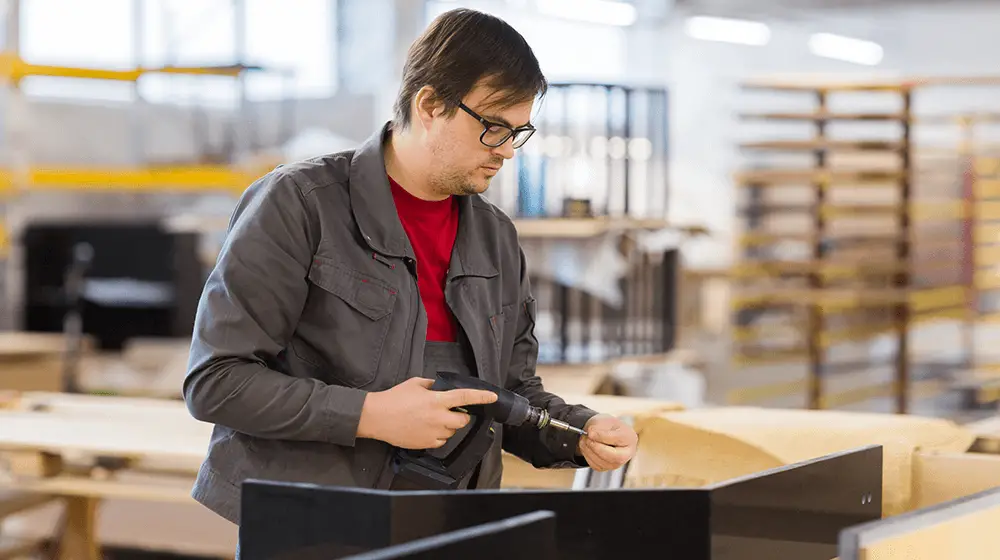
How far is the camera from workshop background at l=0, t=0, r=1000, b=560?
5.80 meters

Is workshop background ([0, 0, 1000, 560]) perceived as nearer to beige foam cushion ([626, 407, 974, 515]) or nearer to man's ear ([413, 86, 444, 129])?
beige foam cushion ([626, 407, 974, 515])

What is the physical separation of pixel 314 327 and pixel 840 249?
6417 millimetres

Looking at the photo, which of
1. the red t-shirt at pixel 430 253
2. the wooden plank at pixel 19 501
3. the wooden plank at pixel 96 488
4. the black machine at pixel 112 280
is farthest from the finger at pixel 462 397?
the black machine at pixel 112 280

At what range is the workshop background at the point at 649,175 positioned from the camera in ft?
19.0

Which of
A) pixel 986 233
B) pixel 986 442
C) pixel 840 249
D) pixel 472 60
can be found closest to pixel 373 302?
pixel 472 60

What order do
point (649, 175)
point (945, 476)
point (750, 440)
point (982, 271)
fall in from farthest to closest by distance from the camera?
point (982, 271) → point (649, 175) → point (750, 440) → point (945, 476)

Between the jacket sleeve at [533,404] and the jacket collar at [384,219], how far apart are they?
128 mm

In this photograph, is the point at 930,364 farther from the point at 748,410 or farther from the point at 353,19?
the point at 748,410

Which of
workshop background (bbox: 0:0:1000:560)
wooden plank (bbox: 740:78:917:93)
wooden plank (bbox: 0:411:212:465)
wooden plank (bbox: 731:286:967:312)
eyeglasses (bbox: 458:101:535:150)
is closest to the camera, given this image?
eyeglasses (bbox: 458:101:535:150)

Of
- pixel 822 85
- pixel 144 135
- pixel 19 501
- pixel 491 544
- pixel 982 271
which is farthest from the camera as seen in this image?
pixel 144 135

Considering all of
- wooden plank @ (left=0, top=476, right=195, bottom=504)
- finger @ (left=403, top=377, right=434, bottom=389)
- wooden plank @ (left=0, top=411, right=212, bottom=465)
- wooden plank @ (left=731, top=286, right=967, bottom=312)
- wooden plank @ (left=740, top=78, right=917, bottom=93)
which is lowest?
wooden plank @ (left=0, top=476, right=195, bottom=504)

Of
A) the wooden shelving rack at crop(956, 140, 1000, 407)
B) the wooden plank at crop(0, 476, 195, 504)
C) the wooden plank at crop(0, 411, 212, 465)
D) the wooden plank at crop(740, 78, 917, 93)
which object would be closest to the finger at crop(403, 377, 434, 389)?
the wooden plank at crop(0, 411, 212, 465)

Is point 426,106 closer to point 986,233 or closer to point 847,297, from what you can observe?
point 847,297

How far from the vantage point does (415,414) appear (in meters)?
1.54
